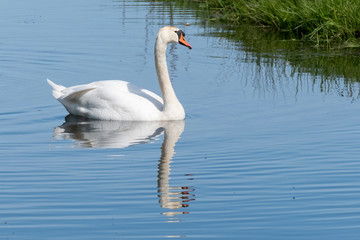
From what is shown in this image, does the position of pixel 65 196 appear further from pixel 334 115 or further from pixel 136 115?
pixel 334 115

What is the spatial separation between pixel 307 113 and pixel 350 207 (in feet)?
12.2

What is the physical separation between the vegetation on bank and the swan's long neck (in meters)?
5.40

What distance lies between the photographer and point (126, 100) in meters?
10.0

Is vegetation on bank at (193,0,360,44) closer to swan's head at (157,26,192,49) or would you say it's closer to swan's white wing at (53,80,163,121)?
swan's head at (157,26,192,49)

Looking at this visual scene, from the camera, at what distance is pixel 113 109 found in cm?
1006

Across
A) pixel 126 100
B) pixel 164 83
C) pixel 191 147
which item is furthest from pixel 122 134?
pixel 164 83

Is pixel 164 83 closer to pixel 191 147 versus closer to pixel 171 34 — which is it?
pixel 171 34

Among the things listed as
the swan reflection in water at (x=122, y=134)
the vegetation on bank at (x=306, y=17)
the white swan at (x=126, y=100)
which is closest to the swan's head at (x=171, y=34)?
the white swan at (x=126, y=100)

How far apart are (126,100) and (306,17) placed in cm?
682

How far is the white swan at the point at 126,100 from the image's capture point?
32.8ft

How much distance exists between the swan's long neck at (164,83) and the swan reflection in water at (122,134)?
0.72 feet

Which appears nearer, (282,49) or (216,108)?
(216,108)

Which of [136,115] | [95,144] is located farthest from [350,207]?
[136,115]

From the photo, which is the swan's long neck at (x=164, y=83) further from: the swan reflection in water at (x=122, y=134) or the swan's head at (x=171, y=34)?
the swan reflection in water at (x=122, y=134)
